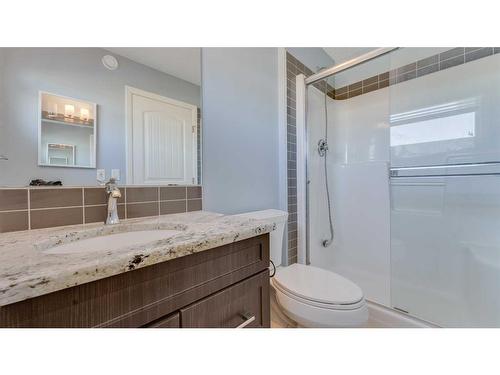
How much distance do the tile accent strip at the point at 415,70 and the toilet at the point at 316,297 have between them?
1485mm

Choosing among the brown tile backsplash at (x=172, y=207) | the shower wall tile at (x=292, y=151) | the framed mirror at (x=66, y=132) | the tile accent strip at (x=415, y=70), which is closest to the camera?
the framed mirror at (x=66, y=132)

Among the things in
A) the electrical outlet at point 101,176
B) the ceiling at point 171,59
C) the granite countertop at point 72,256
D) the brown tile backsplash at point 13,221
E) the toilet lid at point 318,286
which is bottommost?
the toilet lid at point 318,286

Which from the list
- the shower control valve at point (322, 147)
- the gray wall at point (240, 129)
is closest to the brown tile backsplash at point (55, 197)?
the gray wall at point (240, 129)

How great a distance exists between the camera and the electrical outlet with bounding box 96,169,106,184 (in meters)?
0.84

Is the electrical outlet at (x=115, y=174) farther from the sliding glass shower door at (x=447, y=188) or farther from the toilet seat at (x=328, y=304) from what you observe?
the sliding glass shower door at (x=447, y=188)

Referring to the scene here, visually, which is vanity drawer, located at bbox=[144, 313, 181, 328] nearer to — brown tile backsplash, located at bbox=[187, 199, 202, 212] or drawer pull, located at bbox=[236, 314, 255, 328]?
drawer pull, located at bbox=[236, 314, 255, 328]

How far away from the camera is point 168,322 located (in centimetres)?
51

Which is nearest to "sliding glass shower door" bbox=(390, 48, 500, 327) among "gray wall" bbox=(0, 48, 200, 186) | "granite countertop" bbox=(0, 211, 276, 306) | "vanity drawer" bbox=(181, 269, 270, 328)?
"vanity drawer" bbox=(181, 269, 270, 328)

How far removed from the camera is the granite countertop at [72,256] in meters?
0.36

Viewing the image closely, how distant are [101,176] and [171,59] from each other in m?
0.63

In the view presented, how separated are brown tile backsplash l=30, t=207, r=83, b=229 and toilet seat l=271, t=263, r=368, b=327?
0.95 meters

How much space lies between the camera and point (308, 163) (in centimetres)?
166

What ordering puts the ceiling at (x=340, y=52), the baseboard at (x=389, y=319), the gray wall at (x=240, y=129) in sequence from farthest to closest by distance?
the ceiling at (x=340, y=52) → the baseboard at (x=389, y=319) → the gray wall at (x=240, y=129)
